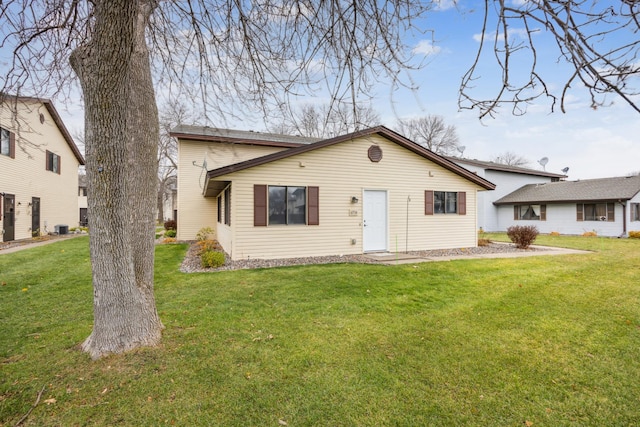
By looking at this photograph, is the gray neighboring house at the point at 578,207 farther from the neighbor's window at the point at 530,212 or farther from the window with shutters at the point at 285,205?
the window with shutters at the point at 285,205

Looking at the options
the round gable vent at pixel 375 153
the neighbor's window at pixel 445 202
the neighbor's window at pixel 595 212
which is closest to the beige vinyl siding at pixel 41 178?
the round gable vent at pixel 375 153

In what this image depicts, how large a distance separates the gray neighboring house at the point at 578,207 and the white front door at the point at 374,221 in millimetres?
14691

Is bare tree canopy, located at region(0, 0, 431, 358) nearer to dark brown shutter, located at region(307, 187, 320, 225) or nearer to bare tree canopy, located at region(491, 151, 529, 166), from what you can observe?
dark brown shutter, located at region(307, 187, 320, 225)

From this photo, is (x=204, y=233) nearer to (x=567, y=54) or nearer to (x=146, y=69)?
(x=146, y=69)

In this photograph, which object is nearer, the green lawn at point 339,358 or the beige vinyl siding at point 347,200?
the green lawn at point 339,358

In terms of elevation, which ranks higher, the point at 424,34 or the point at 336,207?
the point at 424,34

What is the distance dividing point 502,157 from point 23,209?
4569cm

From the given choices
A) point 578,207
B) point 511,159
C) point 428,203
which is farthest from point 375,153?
point 511,159

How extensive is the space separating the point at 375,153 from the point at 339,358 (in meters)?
8.23

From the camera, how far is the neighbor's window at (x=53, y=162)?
16.4 meters

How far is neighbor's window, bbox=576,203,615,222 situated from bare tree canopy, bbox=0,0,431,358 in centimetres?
2089

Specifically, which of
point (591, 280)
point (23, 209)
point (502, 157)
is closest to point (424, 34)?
point (591, 280)

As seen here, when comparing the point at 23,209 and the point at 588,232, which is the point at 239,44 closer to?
the point at 23,209

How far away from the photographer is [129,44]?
2.77 meters
